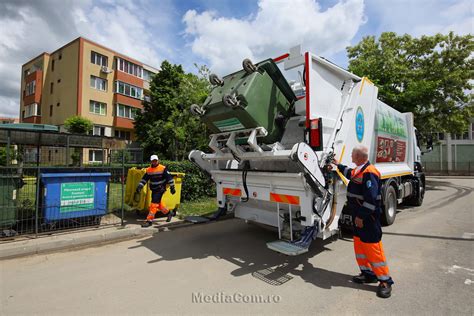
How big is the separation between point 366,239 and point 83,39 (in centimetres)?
2897

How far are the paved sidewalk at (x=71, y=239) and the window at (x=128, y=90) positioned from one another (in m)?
24.9

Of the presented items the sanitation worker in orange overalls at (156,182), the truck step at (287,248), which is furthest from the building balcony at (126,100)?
the truck step at (287,248)

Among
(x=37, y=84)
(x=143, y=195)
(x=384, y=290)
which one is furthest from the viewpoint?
(x=37, y=84)

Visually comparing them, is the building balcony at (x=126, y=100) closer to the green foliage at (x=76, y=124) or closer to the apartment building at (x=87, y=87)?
the apartment building at (x=87, y=87)

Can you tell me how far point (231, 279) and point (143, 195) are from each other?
3.87 metres

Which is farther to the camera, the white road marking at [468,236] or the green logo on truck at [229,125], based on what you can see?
the white road marking at [468,236]

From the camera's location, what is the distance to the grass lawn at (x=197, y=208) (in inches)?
277

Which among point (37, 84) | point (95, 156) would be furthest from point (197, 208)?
point (37, 84)

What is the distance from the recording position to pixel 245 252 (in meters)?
4.41

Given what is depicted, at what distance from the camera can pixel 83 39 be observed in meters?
24.6

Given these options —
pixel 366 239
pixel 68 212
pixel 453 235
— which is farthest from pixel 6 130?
pixel 453 235

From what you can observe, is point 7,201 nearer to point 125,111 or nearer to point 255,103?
point 255,103

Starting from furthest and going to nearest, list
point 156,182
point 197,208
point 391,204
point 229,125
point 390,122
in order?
point 197,208
point 390,122
point 156,182
point 391,204
point 229,125

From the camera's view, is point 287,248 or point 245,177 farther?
point 245,177
